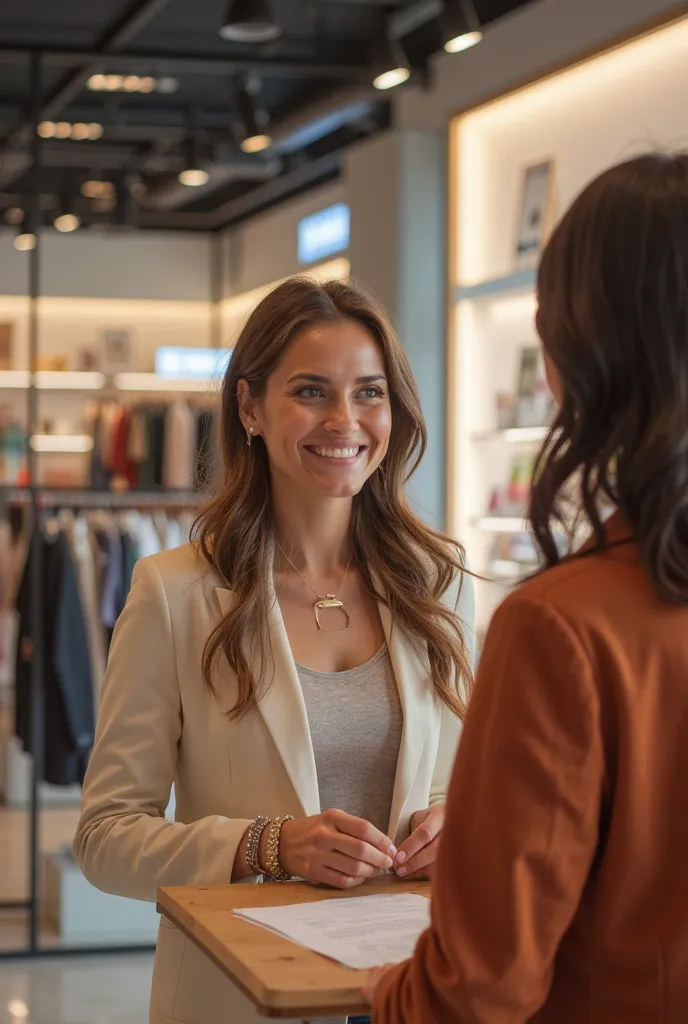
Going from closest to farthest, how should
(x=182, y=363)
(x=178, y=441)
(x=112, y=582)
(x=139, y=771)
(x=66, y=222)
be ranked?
1. (x=139, y=771)
2. (x=112, y=582)
3. (x=178, y=441)
4. (x=66, y=222)
5. (x=182, y=363)

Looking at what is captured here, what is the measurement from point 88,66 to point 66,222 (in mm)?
6198

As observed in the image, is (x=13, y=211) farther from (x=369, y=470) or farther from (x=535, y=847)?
(x=535, y=847)

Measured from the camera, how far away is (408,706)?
2.13 meters

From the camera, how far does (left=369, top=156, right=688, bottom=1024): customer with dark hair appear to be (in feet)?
3.59

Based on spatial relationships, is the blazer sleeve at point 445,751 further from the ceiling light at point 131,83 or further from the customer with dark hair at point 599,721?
the ceiling light at point 131,83

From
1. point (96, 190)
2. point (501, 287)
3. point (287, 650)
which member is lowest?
point (287, 650)

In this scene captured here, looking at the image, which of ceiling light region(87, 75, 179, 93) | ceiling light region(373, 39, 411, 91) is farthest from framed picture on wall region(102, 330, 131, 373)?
ceiling light region(373, 39, 411, 91)

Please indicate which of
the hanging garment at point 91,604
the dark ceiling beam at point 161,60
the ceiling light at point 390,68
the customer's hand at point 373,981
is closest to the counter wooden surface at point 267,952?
the customer's hand at point 373,981

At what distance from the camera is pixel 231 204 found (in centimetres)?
1161

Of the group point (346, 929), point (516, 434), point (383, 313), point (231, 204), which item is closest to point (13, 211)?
point (231, 204)

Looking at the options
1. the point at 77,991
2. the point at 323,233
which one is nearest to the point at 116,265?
the point at 323,233

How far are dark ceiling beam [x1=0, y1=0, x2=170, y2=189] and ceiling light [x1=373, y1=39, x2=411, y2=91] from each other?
0.93m

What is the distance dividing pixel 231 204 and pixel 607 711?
1087cm

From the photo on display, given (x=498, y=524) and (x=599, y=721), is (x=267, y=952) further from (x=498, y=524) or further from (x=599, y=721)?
(x=498, y=524)
